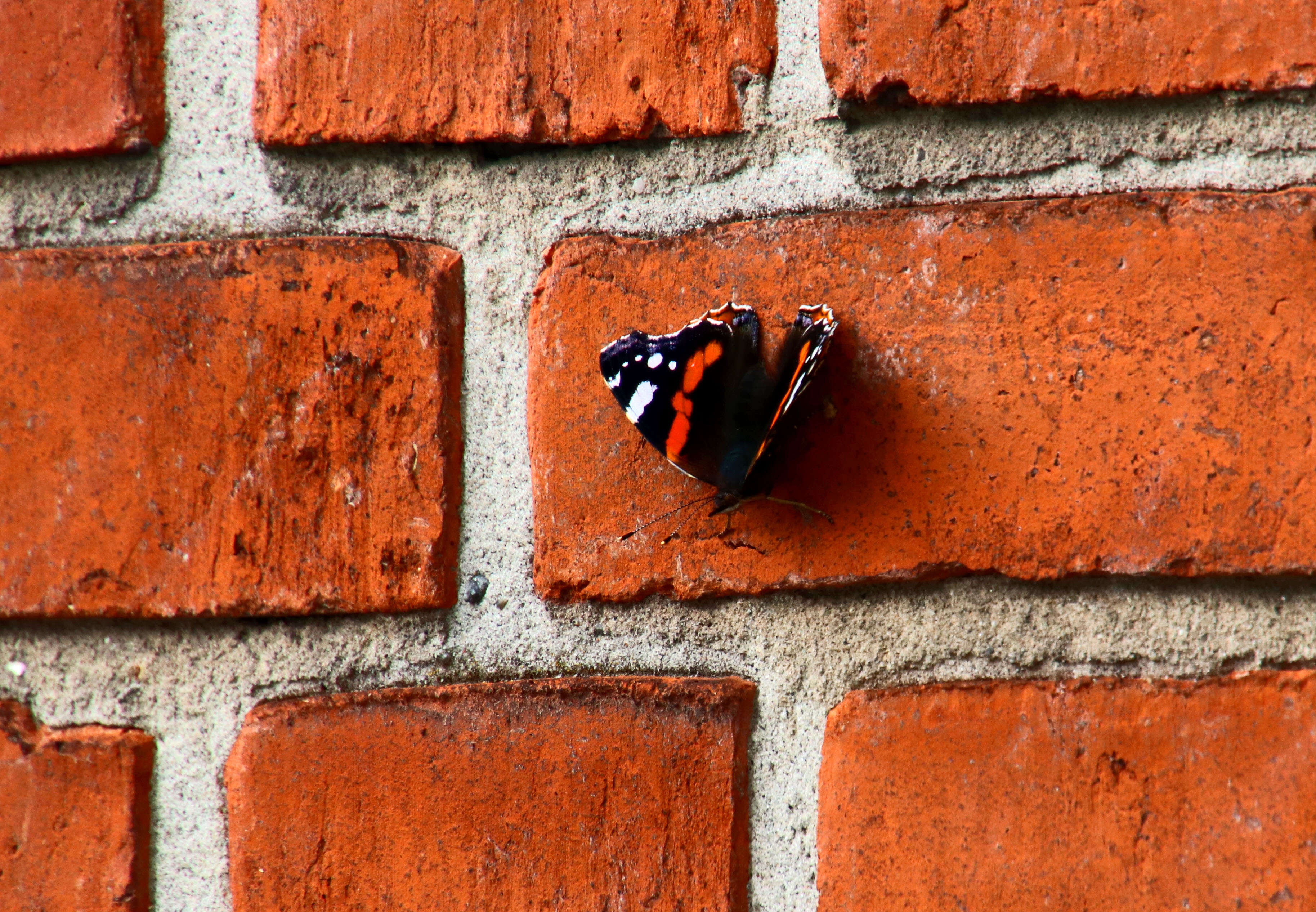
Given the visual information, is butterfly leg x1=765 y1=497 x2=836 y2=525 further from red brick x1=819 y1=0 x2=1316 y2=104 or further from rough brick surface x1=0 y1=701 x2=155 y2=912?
rough brick surface x1=0 y1=701 x2=155 y2=912

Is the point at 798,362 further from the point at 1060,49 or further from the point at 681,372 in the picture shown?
the point at 1060,49

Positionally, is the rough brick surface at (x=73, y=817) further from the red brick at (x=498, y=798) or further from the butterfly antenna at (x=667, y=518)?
the butterfly antenna at (x=667, y=518)

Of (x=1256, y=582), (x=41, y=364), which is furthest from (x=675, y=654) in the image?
(x=41, y=364)

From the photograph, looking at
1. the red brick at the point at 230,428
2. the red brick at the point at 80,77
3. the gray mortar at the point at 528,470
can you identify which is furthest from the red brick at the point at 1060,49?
the red brick at the point at 80,77

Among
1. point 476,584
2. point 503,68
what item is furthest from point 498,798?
point 503,68

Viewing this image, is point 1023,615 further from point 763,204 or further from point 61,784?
point 61,784
